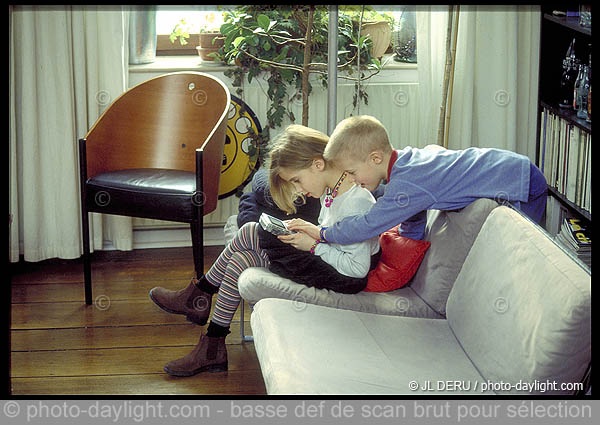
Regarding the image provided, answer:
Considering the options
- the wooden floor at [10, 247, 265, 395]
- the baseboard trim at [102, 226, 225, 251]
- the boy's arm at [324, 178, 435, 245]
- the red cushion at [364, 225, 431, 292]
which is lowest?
the wooden floor at [10, 247, 265, 395]

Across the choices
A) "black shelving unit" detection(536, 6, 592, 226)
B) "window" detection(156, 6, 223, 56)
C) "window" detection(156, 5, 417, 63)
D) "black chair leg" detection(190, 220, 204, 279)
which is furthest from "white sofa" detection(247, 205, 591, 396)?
"window" detection(156, 6, 223, 56)

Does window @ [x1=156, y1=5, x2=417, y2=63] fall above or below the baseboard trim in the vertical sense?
Result: above

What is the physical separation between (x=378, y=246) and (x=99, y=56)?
1785mm

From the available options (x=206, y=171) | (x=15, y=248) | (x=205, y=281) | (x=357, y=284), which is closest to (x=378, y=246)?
(x=357, y=284)

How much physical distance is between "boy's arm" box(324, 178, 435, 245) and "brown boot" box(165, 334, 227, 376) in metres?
0.54

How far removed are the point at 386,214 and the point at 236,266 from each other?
1.71 feet

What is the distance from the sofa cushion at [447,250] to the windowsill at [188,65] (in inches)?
63.4

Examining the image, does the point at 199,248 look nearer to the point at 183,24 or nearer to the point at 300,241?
the point at 300,241

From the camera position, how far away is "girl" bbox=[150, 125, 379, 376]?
85.5 inches

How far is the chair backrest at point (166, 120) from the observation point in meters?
3.20

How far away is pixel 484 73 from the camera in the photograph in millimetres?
3539

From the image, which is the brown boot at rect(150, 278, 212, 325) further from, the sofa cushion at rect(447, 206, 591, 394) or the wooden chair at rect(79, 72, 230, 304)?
the sofa cushion at rect(447, 206, 591, 394)

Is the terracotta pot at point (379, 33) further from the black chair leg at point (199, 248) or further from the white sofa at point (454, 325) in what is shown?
the white sofa at point (454, 325)
